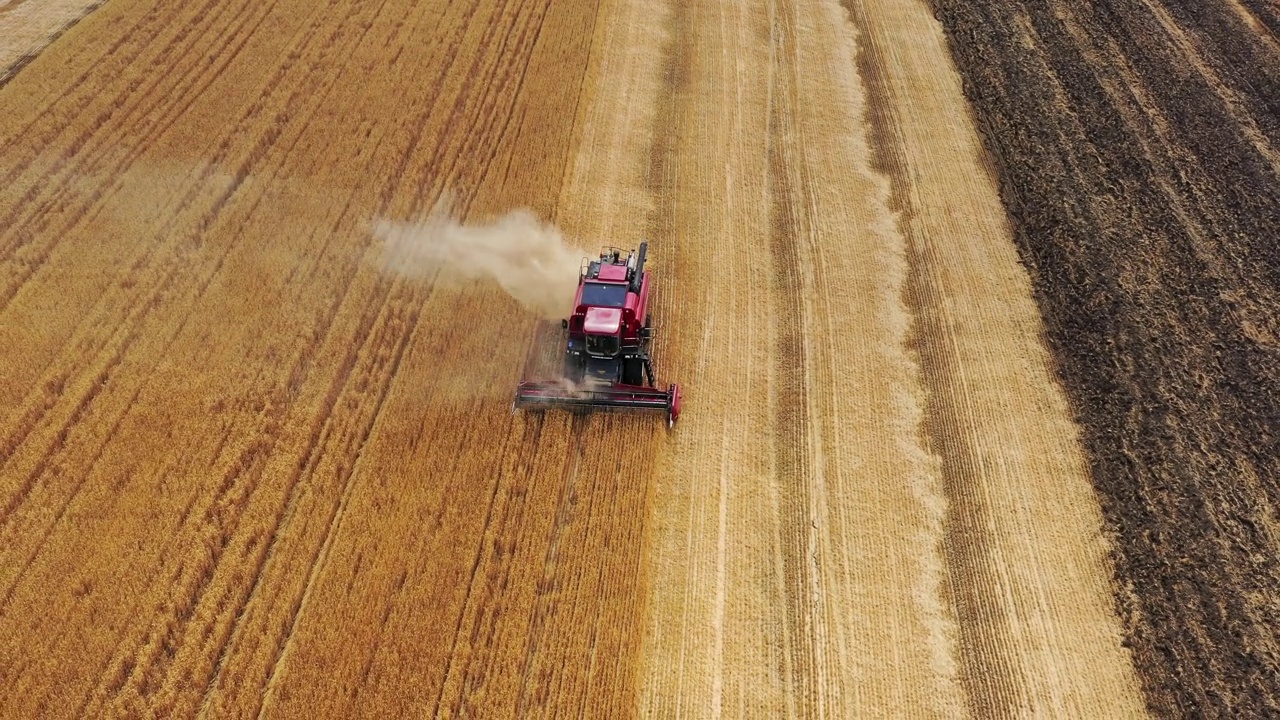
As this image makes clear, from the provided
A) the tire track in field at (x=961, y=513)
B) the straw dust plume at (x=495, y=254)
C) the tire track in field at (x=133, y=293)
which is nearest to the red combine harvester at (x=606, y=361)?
the straw dust plume at (x=495, y=254)

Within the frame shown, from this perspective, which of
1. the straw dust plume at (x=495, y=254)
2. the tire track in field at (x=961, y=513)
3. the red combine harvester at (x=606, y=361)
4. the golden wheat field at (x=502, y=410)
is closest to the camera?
the golden wheat field at (x=502, y=410)

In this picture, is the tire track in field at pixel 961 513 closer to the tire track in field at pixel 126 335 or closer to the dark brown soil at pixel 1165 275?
the dark brown soil at pixel 1165 275

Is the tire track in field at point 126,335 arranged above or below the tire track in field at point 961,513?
above

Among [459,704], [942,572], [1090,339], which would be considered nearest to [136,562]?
[459,704]

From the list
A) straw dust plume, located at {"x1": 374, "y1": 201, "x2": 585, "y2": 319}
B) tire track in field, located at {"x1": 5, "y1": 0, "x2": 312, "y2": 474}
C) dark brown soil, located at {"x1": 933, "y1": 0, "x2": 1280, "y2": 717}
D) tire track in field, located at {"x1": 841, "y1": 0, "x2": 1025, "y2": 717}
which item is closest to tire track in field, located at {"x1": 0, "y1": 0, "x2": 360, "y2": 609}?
tire track in field, located at {"x1": 5, "y1": 0, "x2": 312, "y2": 474}

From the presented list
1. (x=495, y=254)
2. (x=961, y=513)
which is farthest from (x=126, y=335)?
(x=961, y=513)

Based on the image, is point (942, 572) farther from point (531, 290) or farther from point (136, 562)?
point (136, 562)

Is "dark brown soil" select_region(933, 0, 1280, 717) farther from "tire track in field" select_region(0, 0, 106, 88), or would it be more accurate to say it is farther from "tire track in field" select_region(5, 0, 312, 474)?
"tire track in field" select_region(0, 0, 106, 88)

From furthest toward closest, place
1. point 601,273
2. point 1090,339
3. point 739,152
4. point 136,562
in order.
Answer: point 739,152, point 1090,339, point 601,273, point 136,562
